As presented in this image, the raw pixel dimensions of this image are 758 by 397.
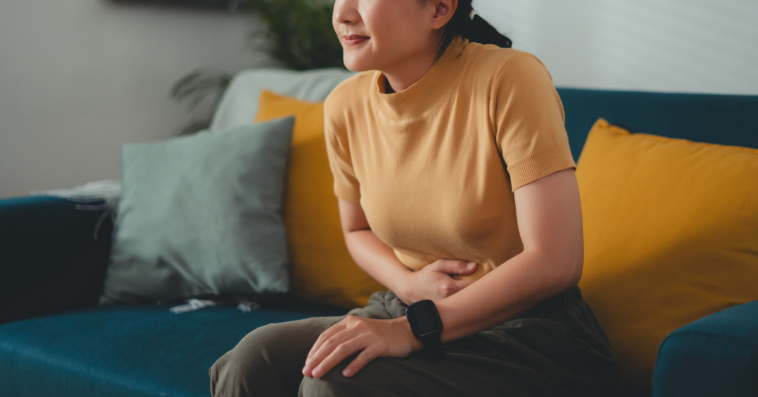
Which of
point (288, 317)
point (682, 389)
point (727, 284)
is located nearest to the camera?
point (682, 389)

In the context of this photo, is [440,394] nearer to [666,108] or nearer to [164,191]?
[666,108]

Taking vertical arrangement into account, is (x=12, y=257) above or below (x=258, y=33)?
below

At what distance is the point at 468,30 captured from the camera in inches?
38.8

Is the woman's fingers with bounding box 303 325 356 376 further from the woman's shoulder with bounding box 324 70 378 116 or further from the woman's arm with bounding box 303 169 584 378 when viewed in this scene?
the woman's shoulder with bounding box 324 70 378 116

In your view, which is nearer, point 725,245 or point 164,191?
point 725,245

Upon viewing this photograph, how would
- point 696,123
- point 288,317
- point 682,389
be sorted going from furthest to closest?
point 288,317
point 696,123
point 682,389

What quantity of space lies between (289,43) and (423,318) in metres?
1.87

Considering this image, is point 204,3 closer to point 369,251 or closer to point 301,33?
point 301,33

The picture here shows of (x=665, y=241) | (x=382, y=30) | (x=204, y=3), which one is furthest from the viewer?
(x=204, y=3)

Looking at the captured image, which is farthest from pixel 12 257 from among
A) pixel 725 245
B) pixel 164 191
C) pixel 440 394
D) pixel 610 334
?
pixel 725 245

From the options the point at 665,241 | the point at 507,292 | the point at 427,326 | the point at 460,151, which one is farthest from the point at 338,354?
the point at 665,241

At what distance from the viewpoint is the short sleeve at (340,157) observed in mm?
1126

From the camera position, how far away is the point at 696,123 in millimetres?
1177

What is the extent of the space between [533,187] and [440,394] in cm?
30
